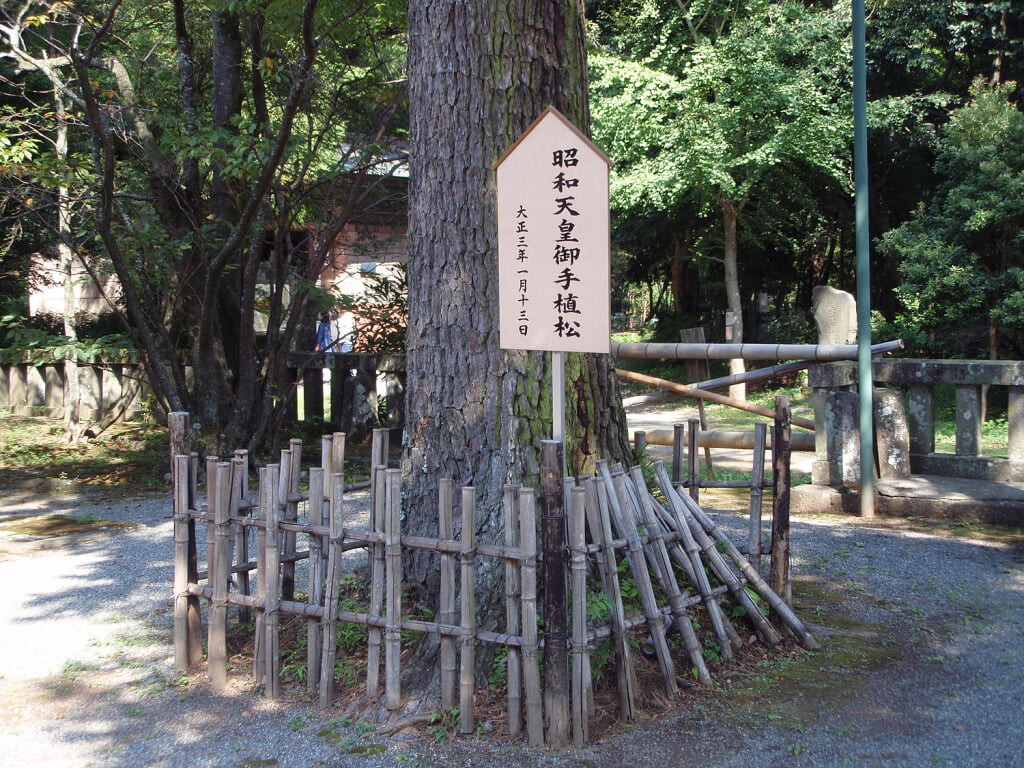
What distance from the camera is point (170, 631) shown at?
465cm

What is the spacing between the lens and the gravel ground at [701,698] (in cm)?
321

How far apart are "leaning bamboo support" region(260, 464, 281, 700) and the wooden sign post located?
126 cm

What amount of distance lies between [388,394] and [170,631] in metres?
5.07

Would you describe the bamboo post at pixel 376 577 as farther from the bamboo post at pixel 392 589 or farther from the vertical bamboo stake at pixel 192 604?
the vertical bamboo stake at pixel 192 604

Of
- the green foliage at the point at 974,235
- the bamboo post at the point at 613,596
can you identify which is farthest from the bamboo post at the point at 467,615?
the green foliage at the point at 974,235

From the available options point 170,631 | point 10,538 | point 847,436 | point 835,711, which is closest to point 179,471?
point 170,631

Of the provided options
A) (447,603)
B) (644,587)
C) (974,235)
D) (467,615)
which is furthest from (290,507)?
(974,235)

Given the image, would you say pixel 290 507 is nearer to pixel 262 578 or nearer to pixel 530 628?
pixel 262 578

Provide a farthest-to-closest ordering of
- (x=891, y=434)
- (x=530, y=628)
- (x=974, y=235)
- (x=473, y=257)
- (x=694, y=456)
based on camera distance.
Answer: (x=974, y=235)
(x=891, y=434)
(x=694, y=456)
(x=473, y=257)
(x=530, y=628)

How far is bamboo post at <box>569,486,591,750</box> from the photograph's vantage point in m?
3.24

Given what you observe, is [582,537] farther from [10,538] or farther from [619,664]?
[10,538]

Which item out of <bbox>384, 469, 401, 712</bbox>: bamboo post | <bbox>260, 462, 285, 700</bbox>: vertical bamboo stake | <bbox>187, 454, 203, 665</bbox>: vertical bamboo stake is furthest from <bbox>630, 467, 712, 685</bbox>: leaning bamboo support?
<bbox>187, 454, 203, 665</bbox>: vertical bamboo stake

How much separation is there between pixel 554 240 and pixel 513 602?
1.43m

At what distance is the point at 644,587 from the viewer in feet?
11.6
